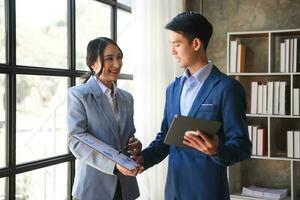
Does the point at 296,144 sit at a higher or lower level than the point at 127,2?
lower

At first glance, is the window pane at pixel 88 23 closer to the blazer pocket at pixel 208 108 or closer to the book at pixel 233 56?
the book at pixel 233 56

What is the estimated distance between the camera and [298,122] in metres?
3.94

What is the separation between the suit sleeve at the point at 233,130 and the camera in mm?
1497

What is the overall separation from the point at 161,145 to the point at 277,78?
8.33 ft

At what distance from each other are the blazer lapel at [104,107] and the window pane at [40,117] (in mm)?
746

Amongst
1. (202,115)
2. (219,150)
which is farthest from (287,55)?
(219,150)

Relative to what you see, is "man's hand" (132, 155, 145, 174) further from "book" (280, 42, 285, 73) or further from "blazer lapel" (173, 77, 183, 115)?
"book" (280, 42, 285, 73)

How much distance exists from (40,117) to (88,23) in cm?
97

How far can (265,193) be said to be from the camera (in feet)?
12.4

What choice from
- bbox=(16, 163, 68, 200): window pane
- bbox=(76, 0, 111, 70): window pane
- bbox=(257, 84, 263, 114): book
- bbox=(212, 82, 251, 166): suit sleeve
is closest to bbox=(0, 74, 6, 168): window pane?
bbox=(16, 163, 68, 200): window pane

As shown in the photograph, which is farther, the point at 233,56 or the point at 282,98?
the point at 233,56

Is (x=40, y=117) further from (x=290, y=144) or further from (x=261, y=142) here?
(x=290, y=144)

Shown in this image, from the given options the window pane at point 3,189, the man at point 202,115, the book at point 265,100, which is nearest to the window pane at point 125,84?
the book at point 265,100

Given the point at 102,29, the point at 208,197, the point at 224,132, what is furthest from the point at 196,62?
the point at 102,29
